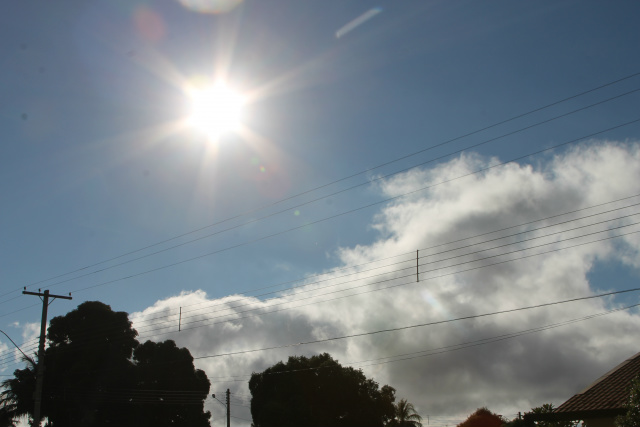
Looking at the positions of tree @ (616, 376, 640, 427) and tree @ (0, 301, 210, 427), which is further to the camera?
tree @ (0, 301, 210, 427)

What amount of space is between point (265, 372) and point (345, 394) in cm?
861

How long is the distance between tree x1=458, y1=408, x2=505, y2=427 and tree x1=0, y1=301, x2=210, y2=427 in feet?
102

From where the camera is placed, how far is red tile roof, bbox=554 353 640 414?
69.6 feet

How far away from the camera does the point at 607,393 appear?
2238 cm

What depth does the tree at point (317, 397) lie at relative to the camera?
50.5m

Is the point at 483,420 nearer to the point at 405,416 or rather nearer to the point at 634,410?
the point at 405,416

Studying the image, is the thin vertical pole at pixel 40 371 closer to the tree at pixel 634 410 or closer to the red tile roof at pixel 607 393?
the red tile roof at pixel 607 393

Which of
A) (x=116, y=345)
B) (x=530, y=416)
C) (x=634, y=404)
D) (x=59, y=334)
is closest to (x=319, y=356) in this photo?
(x=116, y=345)

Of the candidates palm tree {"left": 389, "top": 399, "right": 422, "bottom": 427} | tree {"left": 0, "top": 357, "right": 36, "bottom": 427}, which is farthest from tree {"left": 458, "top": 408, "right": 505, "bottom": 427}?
tree {"left": 0, "top": 357, "right": 36, "bottom": 427}

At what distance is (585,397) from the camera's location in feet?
75.1

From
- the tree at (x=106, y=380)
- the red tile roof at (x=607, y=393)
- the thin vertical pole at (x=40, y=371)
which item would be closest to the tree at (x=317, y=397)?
the tree at (x=106, y=380)

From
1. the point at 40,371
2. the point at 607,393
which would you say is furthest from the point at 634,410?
the point at 40,371

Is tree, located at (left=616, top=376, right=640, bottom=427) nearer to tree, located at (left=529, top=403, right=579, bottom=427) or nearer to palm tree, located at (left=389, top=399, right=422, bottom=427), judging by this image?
tree, located at (left=529, top=403, right=579, bottom=427)

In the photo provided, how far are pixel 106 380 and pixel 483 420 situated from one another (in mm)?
41673
